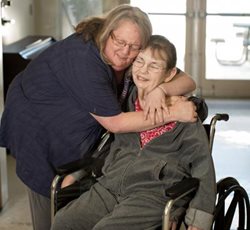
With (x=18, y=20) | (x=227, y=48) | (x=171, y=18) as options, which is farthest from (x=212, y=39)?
(x=18, y=20)

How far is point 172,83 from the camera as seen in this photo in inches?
78.7

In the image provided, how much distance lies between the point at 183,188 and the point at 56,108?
1.97 ft

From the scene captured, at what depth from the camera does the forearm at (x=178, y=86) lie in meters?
1.96

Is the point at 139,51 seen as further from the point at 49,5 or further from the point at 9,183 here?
the point at 49,5

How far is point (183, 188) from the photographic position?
1.75 meters

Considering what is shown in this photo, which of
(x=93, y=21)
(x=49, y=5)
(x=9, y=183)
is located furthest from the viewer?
(x=49, y=5)

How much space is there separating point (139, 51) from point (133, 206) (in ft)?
1.89

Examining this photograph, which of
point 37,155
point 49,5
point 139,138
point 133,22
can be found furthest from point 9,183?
point 49,5

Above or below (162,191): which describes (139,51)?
above

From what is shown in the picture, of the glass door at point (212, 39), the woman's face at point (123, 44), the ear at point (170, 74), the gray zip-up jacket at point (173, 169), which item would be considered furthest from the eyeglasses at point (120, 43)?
the glass door at point (212, 39)

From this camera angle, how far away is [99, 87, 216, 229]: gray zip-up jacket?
72.0 inches

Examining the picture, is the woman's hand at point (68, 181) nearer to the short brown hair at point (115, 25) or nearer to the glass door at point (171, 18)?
the short brown hair at point (115, 25)

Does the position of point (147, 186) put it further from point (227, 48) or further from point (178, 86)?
point (227, 48)

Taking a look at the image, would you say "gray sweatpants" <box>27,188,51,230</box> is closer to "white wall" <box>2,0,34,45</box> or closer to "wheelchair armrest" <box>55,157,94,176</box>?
"wheelchair armrest" <box>55,157,94,176</box>
